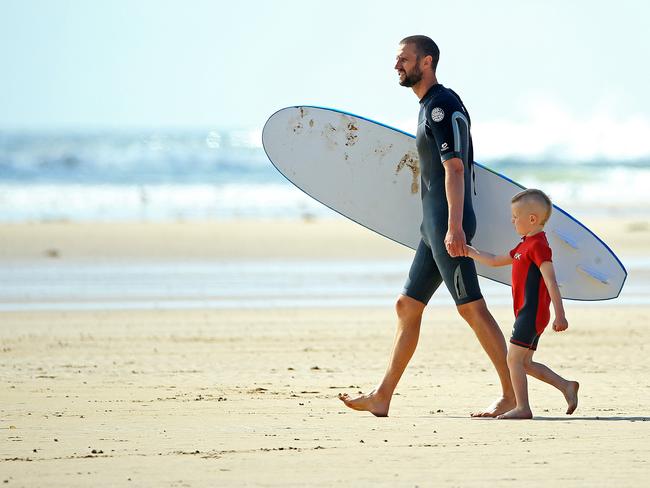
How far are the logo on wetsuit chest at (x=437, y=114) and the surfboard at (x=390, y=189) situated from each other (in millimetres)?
761

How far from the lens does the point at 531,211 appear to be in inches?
184

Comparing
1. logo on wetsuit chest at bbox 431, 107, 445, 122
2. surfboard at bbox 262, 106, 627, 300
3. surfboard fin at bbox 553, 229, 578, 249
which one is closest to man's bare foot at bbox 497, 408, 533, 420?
surfboard at bbox 262, 106, 627, 300

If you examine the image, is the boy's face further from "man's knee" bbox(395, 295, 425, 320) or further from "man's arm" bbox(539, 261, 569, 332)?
"man's knee" bbox(395, 295, 425, 320)

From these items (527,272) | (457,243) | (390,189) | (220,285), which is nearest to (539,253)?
(527,272)

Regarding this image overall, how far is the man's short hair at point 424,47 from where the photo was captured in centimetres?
487

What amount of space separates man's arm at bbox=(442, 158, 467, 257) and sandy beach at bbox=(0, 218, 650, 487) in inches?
28.9

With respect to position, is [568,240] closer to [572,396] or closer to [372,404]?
[572,396]

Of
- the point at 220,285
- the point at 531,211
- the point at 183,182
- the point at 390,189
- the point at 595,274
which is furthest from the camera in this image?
the point at 183,182

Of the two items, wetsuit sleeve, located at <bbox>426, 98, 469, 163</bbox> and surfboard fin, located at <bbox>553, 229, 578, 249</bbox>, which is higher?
wetsuit sleeve, located at <bbox>426, 98, 469, 163</bbox>

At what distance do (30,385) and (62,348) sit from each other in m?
1.54

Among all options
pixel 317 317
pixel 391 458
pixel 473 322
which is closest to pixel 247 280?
pixel 317 317

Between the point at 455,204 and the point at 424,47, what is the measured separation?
717mm

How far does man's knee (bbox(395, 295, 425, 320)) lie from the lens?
4895 millimetres

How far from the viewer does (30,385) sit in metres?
5.79
